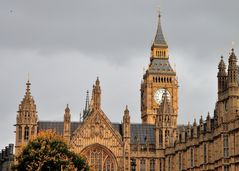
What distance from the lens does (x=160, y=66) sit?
184 meters

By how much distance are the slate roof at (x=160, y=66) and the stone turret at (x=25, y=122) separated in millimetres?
59580

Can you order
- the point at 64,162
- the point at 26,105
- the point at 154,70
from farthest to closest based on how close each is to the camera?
the point at 154,70
the point at 26,105
the point at 64,162

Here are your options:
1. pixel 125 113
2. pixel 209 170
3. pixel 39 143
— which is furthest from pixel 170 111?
pixel 39 143

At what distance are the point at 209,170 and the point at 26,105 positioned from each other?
41.3 metres

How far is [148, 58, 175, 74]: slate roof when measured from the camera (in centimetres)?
18288

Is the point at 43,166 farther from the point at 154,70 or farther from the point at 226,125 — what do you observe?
the point at 154,70

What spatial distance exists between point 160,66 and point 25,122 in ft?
213

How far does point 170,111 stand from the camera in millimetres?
136125

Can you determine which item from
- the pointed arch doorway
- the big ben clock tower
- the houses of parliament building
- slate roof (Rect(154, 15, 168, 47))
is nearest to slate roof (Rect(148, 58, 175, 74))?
the big ben clock tower

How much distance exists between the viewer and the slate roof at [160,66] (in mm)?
182875

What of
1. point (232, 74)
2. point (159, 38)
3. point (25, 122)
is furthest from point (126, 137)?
point (159, 38)

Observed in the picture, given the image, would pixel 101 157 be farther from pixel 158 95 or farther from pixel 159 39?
pixel 159 39

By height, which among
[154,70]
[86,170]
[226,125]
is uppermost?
[154,70]

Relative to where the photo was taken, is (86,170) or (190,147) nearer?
(86,170)
